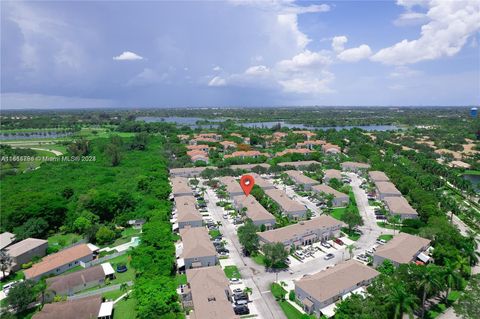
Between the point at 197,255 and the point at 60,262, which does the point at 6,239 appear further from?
the point at 197,255

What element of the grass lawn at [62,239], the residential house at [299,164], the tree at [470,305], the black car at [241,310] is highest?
the residential house at [299,164]

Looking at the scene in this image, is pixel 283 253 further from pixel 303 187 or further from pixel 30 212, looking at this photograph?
pixel 30 212

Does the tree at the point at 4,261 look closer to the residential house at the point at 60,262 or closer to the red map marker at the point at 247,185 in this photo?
the residential house at the point at 60,262

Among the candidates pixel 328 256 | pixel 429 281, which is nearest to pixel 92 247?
pixel 328 256

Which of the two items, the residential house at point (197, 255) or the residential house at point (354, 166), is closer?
the residential house at point (197, 255)

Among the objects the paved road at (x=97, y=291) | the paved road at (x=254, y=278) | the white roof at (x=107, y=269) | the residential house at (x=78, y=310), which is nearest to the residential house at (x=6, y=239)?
the white roof at (x=107, y=269)

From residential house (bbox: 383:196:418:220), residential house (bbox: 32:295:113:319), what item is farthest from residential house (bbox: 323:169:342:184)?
residential house (bbox: 32:295:113:319)
